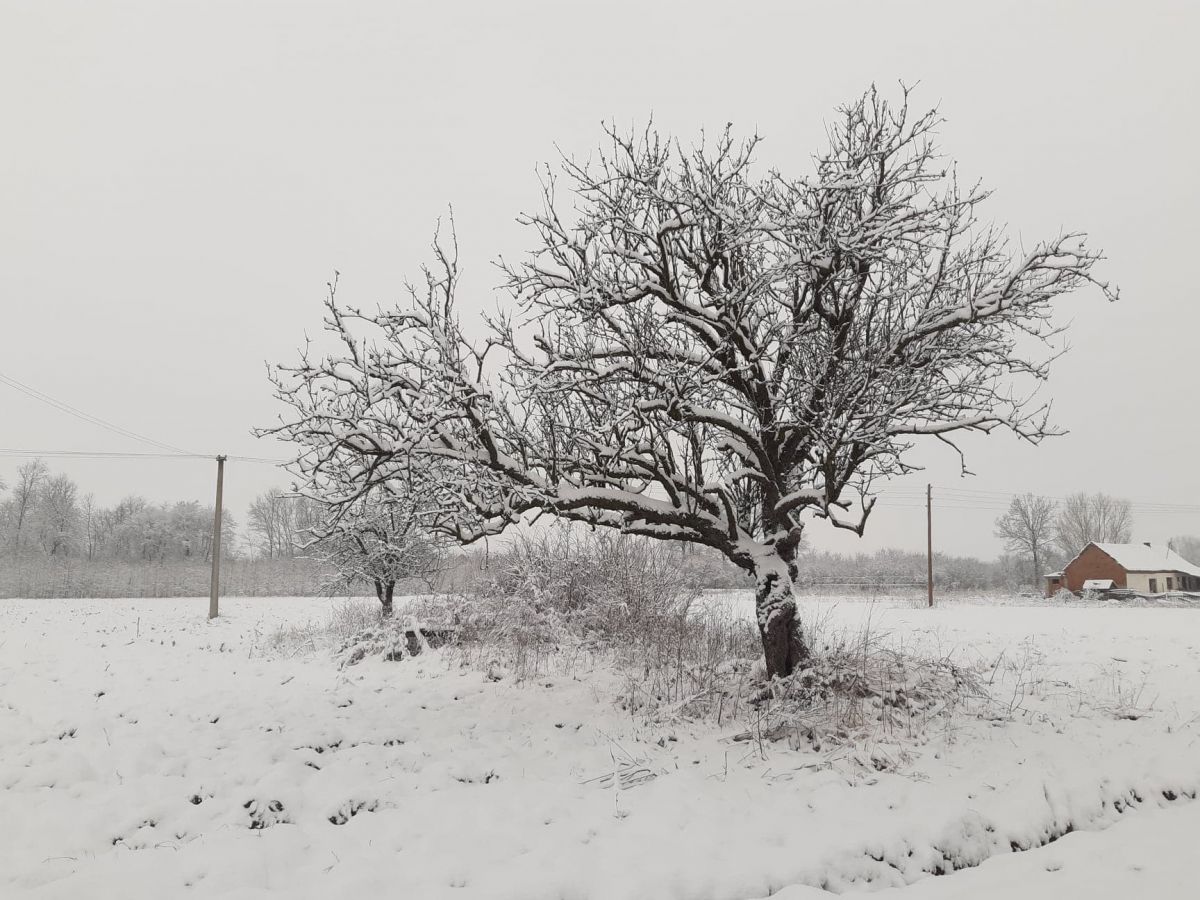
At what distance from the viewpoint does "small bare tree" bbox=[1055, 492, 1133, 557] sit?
64438 millimetres

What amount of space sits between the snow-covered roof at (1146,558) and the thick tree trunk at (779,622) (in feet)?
163

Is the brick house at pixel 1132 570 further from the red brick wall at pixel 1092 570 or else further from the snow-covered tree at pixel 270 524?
the snow-covered tree at pixel 270 524

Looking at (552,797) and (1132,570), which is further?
(1132,570)

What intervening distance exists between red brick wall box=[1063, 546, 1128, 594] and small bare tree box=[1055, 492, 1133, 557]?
17.7 meters

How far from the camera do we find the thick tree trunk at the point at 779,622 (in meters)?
7.51

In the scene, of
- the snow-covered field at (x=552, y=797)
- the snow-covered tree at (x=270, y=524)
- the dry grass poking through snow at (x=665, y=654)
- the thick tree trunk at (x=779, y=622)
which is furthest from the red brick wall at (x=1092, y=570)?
the snow-covered tree at (x=270, y=524)

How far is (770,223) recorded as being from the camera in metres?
7.16

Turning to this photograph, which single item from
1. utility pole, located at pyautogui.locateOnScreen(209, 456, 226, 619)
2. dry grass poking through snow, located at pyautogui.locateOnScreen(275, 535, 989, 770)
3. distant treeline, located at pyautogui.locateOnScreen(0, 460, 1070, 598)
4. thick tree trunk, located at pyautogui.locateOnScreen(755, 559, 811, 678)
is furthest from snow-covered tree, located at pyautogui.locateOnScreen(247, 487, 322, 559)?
thick tree trunk, located at pyautogui.locateOnScreen(755, 559, 811, 678)

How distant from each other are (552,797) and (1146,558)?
56444 millimetres

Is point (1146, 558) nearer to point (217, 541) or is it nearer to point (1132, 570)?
point (1132, 570)

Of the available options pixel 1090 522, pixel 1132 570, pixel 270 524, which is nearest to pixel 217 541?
pixel 270 524

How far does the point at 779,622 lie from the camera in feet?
24.8

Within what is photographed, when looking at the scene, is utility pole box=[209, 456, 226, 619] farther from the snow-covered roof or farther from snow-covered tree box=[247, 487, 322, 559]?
the snow-covered roof

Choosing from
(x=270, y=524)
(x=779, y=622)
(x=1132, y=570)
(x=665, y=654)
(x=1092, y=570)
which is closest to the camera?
(x=779, y=622)
